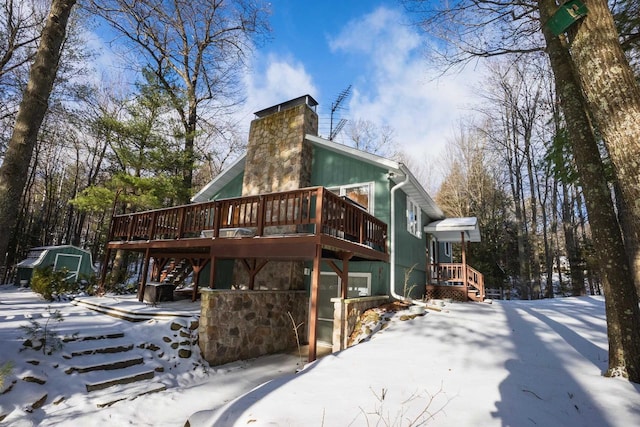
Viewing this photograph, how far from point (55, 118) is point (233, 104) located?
9.72m

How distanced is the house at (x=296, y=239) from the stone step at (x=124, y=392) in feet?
4.28

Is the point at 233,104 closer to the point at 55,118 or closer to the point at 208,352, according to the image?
the point at 55,118

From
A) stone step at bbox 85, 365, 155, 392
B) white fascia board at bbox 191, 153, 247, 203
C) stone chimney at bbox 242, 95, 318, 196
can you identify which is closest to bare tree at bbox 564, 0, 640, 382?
stone step at bbox 85, 365, 155, 392

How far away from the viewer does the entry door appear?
8836mm

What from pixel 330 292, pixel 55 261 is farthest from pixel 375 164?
pixel 55 261

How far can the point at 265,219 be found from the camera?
692 cm

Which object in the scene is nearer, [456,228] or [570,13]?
[570,13]

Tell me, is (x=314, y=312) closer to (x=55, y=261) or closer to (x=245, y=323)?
(x=245, y=323)

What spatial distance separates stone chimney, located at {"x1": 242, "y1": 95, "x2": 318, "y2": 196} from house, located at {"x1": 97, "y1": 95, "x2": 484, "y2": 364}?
0.04 m

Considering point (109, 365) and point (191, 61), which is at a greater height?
point (191, 61)

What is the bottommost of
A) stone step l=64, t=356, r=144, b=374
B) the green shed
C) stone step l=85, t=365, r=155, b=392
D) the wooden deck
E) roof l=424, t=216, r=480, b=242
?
stone step l=85, t=365, r=155, b=392

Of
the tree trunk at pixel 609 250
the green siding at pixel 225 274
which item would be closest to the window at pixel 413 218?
the green siding at pixel 225 274

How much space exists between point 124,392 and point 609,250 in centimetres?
691

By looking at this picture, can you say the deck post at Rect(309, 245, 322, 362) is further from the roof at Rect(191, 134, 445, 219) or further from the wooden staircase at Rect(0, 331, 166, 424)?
the roof at Rect(191, 134, 445, 219)
